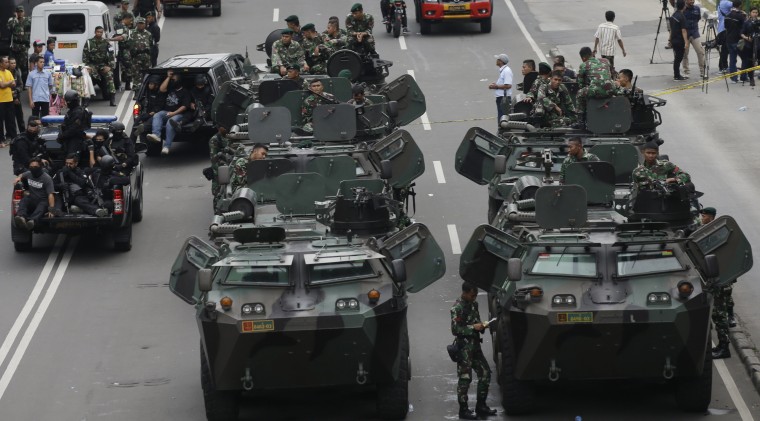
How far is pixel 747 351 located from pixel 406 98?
10.1 meters

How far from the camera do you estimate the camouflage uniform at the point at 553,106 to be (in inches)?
961

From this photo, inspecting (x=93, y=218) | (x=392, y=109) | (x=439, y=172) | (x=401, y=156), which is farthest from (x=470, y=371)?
(x=439, y=172)

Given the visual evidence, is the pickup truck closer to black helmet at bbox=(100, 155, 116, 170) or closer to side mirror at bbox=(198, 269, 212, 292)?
black helmet at bbox=(100, 155, 116, 170)

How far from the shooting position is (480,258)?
17.9m

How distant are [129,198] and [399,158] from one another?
4.22 meters

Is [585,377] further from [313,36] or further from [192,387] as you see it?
[313,36]

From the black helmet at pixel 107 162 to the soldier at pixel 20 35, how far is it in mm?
11927

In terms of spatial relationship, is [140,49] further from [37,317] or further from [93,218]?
[37,317]

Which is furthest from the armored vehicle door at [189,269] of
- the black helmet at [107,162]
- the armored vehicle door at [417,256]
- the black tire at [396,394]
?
the black helmet at [107,162]

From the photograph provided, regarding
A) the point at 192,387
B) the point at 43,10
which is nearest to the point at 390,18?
the point at 43,10

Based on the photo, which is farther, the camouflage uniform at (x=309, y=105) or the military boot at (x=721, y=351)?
the camouflage uniform at (x=309, y=105)

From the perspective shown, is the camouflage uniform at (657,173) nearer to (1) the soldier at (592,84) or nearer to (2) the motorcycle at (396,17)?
(1) the soldier at (592,84)

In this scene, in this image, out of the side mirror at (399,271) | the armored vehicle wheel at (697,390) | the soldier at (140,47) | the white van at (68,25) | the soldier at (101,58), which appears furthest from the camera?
the white van at (68,25)

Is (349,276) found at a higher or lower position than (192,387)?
higher
